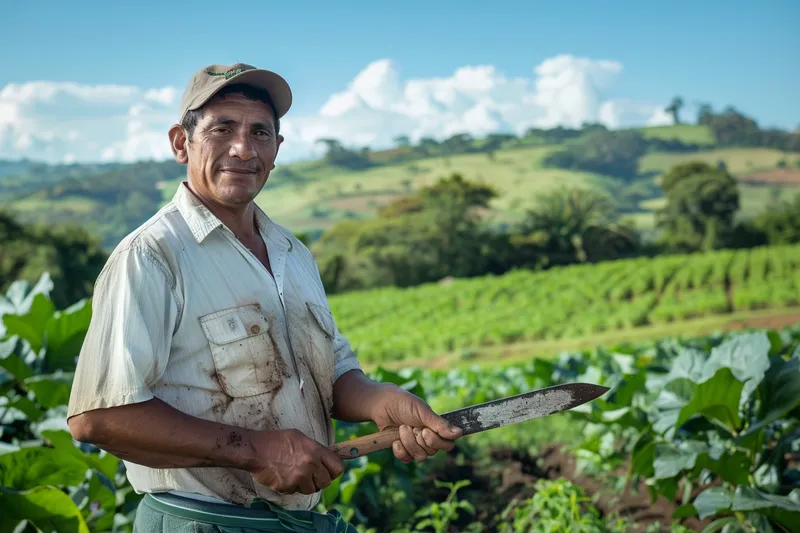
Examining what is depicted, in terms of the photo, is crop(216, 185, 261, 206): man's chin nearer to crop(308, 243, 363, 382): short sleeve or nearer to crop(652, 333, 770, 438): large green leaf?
crop(308, 243, 363, 382): short sleeve

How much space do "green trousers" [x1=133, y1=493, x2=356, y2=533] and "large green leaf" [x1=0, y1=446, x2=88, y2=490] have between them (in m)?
0.97

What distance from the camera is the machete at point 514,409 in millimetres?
1810

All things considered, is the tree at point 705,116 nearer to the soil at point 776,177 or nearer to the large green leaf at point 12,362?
the soil at point 776,177

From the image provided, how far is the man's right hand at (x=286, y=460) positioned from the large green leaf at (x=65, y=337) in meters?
2.37

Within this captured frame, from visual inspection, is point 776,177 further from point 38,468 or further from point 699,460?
point 38,468

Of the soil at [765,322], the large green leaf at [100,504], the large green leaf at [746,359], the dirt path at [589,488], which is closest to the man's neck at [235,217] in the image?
the large green leaf at [100,504]

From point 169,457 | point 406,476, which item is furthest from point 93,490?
point 406,476

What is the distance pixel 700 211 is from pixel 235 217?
1162 inches

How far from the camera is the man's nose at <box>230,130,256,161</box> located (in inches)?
73.3

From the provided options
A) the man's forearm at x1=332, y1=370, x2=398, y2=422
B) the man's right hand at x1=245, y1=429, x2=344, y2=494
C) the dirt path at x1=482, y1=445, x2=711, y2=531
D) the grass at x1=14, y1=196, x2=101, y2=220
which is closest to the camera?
the man's right hand at x1=245, y1=429, x2=344, y2=494

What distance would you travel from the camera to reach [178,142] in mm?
1954

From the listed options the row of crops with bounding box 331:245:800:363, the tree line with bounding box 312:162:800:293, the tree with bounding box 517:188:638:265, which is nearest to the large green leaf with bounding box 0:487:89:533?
the row of crops with bounding box 331:245:800:363

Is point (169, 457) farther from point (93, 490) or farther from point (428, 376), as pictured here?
point (428, 376)

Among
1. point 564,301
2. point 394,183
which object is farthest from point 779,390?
point 394,183
